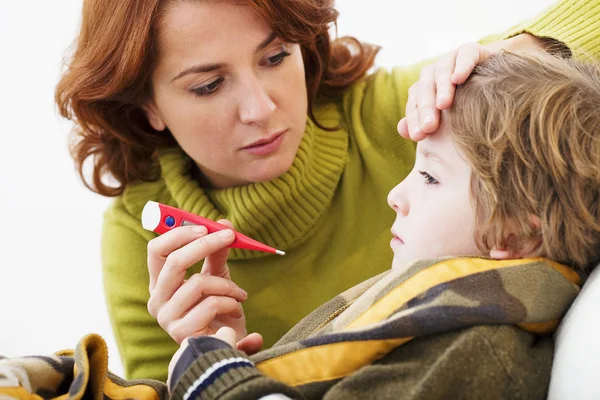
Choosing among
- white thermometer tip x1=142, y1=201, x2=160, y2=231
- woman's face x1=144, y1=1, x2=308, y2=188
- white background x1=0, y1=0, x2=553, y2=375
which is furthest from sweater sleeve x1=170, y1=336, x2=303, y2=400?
white background x1=0, y1=0, x2=553, y2=375

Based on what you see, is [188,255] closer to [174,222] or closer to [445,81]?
[174,222]

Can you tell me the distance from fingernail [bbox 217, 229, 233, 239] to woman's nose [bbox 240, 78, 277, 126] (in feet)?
0.83

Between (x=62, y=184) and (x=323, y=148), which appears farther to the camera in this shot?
(x=62, y=184)

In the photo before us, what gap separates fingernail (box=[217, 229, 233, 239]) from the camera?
1072 millimetres

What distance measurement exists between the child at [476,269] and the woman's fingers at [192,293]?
0.15 metres

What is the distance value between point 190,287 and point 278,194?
0.37 meters

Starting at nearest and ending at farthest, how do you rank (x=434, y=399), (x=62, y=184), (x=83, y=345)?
(x=434, y=399) → (x=83, y=345) → (x=62, y=184)

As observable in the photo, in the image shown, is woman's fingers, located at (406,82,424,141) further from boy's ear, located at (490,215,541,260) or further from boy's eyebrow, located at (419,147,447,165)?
boy's ear, located at (490,215,541,260)

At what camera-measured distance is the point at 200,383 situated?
81 cm

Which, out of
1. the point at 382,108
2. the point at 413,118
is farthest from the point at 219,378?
the point at 382,108

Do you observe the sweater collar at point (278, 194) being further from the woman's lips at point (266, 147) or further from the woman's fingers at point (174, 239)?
the woman's fingers at point (174, 239)

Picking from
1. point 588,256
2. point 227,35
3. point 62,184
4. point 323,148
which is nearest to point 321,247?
point 323,148

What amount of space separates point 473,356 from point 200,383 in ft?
1.04

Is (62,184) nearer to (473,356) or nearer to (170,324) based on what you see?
(170,324)
